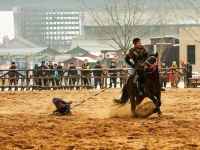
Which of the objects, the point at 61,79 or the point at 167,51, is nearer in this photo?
the point at 61,79

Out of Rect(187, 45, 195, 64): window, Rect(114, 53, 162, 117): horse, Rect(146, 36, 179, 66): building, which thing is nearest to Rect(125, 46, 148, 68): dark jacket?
Rect(114, 53, 162, 117): horse

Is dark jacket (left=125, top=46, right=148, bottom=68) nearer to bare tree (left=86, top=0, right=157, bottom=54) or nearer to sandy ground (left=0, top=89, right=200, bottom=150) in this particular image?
sandy ground (left=0, top=89, right=200, bottom=150)

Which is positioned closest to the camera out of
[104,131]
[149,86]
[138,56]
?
[104,131]

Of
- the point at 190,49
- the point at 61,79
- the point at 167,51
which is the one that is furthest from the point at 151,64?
the point at 167,51

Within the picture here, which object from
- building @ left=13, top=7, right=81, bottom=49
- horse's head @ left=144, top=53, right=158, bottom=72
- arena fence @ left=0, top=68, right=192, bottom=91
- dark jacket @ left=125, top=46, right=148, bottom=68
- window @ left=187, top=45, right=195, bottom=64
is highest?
building @ left=13, top=7, right=81, bottom=49

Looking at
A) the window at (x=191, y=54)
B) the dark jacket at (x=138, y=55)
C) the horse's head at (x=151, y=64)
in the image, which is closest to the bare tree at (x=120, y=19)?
the window at (x=191, y=54)

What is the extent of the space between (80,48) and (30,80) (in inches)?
1895

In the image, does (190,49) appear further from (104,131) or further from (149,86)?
(104,131)

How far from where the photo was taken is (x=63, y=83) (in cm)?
2778

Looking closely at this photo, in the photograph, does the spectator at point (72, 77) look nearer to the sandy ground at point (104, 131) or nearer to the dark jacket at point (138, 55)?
the sandy ground at point (104, 131)

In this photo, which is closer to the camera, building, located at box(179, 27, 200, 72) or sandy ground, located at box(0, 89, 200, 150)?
sandy ground, located at box(0, 89, 200, 150)

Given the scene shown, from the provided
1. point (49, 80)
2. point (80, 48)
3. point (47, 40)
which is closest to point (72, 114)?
point (49, 80)

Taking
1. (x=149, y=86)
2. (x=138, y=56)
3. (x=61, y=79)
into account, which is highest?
(x=138, y=56)

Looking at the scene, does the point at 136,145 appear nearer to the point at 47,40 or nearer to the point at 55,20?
the point at 47,40
